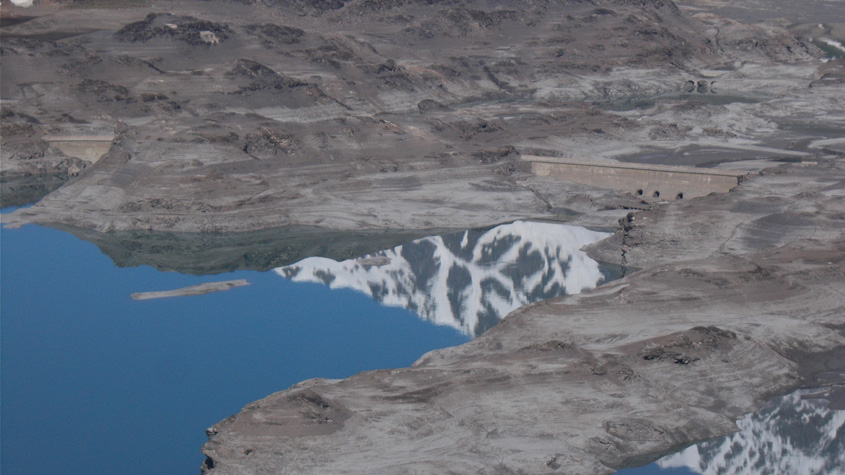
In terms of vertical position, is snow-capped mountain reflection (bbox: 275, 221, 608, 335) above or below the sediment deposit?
above

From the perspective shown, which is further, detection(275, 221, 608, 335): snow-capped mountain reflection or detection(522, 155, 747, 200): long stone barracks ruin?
detection(522, 155, 747, 200): long stone barracks ruin

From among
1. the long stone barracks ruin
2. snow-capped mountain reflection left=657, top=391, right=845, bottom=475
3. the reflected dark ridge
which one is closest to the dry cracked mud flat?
the reflected dark ridge

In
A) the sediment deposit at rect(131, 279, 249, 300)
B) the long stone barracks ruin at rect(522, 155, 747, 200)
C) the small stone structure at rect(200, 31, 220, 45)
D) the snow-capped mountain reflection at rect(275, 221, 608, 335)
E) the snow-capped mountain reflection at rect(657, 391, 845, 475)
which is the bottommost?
the sediment deposit at rect(131, 279, 249, 300)

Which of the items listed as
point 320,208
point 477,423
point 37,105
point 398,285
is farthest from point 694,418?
point 37,105

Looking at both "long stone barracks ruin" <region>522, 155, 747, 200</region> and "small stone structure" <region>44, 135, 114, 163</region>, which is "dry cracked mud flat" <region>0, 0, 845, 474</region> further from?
"long stone barracks ruin" <region>522, 155, 747, 200</region>

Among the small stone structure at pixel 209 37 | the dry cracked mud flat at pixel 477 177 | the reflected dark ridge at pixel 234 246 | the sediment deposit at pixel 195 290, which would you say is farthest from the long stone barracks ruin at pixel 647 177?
the small stone structure at pixel 209 37

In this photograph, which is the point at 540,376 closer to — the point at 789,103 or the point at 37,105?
the point at 37,105

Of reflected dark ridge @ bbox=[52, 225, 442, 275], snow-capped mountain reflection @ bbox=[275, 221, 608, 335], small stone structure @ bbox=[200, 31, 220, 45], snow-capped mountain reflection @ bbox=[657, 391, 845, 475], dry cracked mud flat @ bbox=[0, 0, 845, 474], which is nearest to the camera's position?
dry cracked mud flat @ bbox=[0, 0, 845, 474]

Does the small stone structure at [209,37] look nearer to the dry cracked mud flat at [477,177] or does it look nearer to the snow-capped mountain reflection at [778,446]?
the dry cracked mud flat at [477,177]

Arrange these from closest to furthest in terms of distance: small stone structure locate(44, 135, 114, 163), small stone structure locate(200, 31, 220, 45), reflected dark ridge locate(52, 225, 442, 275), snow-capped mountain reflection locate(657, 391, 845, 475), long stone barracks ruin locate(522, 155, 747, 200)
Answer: snow-capped mountain reflection locate(657, 391, 845, 475) → reflected dark ridge locate(52, 225, 442, 275) → long stone barracks ruin locate(522, 155, 747, 200) → small stone structure locate(44, 135, 114, 163) → small stone structure locate(200, 31, 220, 45)
